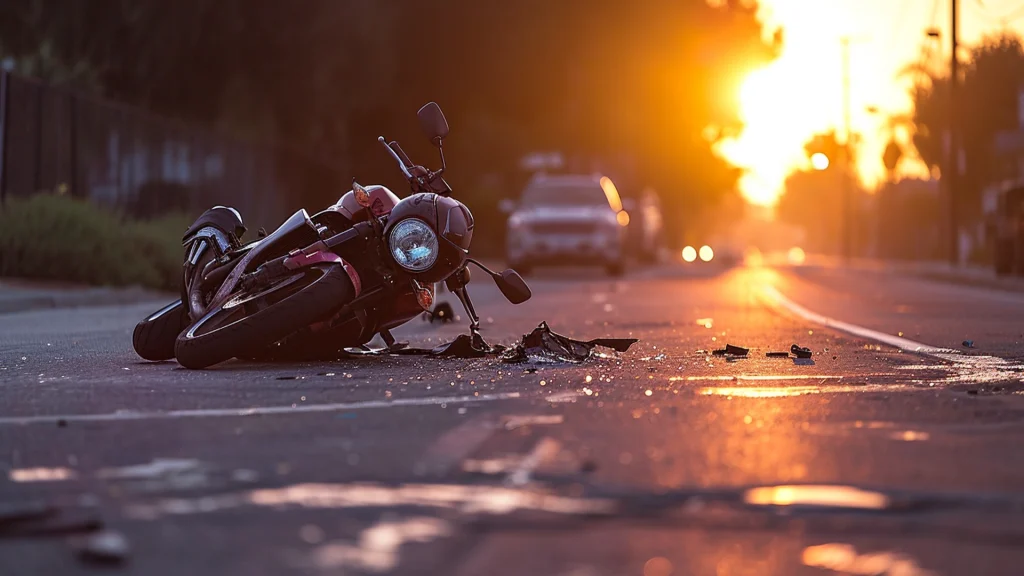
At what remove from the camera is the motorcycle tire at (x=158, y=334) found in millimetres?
11031

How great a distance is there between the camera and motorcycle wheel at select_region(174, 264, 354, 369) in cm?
992

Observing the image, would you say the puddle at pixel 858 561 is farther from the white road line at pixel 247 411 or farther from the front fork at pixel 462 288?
the front fork at pixel 462 288

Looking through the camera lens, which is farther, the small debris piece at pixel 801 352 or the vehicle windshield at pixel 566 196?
the vehicle windshield at pixel 566 196

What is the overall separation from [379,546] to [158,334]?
6.62 meters

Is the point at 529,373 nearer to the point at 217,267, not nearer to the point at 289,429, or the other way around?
the point at 217,267

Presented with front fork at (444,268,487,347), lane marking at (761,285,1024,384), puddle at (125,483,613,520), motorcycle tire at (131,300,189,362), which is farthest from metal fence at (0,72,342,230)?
puddle at (125,483,613,520)

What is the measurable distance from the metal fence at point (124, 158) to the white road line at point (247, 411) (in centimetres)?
1820

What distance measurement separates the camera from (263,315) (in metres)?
9.94

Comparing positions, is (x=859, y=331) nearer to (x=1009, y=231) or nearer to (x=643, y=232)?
(x=1009, y=231)

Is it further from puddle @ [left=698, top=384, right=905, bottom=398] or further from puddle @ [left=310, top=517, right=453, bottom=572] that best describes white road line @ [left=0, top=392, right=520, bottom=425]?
puddle @ [left=310, top=517, right=453, bottom=572]

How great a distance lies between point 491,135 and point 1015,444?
4599cm

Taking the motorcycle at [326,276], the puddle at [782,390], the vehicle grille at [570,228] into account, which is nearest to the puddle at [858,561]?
the puddle at [782,390]

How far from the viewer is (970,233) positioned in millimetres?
83062

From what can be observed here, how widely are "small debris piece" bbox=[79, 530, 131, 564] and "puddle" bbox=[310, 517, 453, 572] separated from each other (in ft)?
1.64
